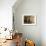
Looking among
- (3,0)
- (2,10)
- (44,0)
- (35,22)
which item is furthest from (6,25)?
(44,0)

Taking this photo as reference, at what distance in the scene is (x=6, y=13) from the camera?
161 inches

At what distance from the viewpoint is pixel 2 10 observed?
4070 mm

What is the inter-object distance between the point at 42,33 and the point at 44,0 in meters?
1.32

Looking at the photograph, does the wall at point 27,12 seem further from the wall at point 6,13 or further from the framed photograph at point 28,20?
the wall at point 6,13

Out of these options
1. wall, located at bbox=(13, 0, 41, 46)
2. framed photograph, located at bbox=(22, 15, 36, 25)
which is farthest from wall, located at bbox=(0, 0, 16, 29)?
framed photograph, located at bbox=(22, 15, 36, 25)

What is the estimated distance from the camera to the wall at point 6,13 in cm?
405

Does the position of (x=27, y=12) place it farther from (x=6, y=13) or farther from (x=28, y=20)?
(x=6, y=13)

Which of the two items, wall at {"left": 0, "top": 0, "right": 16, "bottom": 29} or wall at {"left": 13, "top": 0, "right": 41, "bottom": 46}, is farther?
wall at {"left": 13, "top": 0, "right": 41, "bottom": 46}

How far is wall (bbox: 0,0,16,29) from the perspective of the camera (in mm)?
4055

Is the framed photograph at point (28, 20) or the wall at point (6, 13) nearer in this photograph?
the wall at point (6, 13)

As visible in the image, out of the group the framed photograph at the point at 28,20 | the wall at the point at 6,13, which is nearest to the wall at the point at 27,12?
the framed photograph at the point at 28,20

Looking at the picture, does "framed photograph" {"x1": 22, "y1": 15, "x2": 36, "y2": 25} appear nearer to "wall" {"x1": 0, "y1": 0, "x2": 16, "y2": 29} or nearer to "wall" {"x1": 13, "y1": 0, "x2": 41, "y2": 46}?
"wall" {"x1": 13, "y1": 0, "x2": 41, "y2": 46}

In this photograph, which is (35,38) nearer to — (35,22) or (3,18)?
(35,22)

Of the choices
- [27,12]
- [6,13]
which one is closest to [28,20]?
[27,12]
